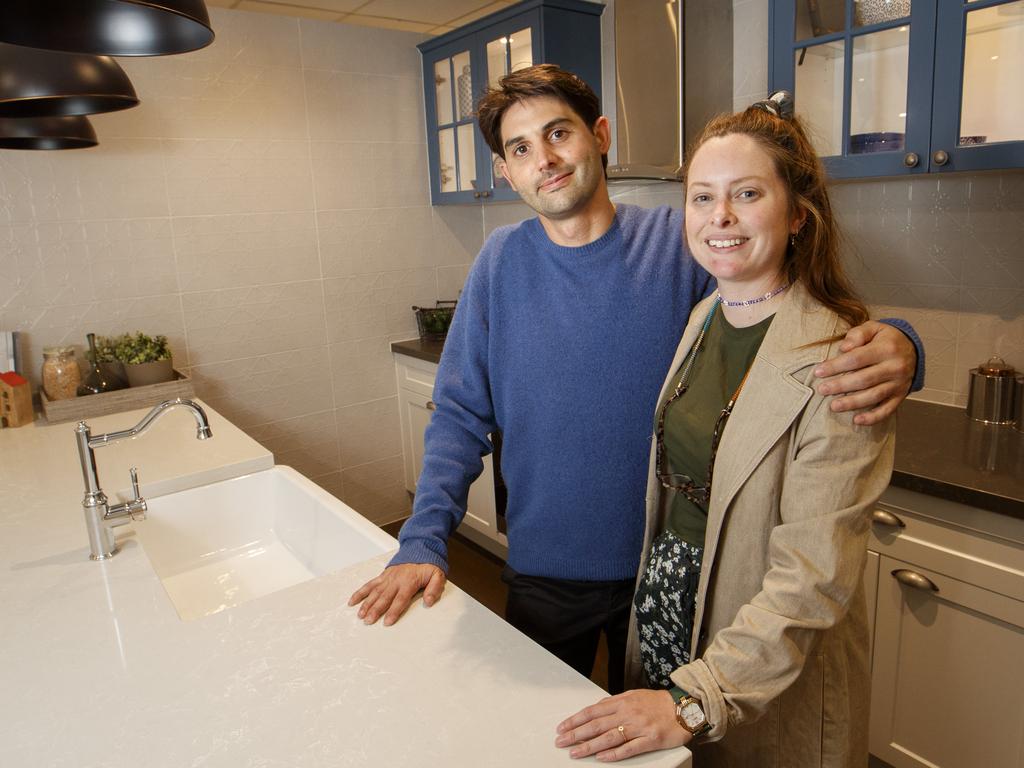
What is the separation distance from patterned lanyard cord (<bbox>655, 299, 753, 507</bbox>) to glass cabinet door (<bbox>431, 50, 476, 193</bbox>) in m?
2.33

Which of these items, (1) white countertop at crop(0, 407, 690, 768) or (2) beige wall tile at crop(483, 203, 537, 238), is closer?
(1) white countertop at crop(0, 407, 690, 768)

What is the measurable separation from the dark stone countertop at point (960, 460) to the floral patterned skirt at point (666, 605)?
2.64 feet

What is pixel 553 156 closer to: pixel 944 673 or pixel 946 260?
pixel 946 260

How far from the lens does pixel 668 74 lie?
94.9 inches

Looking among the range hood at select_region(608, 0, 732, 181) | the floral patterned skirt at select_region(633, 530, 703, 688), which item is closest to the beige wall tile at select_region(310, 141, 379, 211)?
the range hood at select_region(608, 0, 732, 181)

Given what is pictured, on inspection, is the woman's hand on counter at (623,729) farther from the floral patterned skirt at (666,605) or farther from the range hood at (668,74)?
the range hood at (668,74)

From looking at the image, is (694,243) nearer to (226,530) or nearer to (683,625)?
(683,625)

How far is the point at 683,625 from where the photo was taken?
3.76ft

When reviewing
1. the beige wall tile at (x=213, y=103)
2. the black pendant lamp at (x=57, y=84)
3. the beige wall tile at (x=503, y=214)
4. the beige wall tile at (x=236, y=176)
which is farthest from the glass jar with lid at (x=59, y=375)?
the beige wall tile at (x=503, y=214)

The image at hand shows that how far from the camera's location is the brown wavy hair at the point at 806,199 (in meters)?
1.00

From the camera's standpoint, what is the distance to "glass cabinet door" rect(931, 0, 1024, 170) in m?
1.64

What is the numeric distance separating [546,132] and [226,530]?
4.12 ft

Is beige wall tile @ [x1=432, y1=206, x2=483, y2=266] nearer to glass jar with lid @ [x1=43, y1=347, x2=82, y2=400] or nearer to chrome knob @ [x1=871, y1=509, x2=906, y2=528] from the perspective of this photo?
glass jar with lid @ [x1=43, y1=347, x2=82, y2=400]

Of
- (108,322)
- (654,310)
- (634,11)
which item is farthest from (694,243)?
(108,322)
